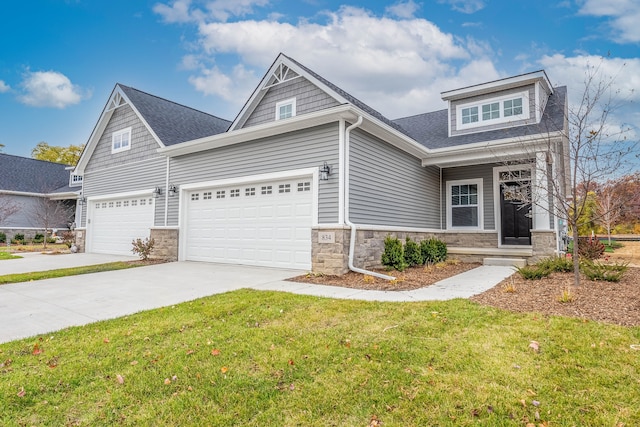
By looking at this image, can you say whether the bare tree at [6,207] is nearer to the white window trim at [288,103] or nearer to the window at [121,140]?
the window at [121,140]

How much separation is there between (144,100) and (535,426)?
15.1 metres

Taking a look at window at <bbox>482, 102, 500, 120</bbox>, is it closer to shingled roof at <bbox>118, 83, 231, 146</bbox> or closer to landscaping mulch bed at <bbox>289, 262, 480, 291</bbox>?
landscaping mulch bed at <bbox>289, 262, 480, 291</bbox>

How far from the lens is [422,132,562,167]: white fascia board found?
8.70m

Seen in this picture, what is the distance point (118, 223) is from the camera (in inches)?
528

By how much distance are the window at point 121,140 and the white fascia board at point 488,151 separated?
34.7ft

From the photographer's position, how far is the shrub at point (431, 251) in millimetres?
9445

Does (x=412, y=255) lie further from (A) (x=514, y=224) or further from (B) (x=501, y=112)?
(B) (x=501, y=112)

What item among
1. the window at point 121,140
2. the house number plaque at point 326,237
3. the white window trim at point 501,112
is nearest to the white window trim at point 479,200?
the white window trim at point 501,112

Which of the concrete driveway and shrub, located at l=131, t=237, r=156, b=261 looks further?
shrub, located at l=131, t=237, r=156, b=261

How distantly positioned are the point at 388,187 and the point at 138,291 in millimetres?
6065

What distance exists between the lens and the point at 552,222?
9.17 meters

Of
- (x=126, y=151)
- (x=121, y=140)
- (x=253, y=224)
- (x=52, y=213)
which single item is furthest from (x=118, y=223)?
(x=52, y=213)

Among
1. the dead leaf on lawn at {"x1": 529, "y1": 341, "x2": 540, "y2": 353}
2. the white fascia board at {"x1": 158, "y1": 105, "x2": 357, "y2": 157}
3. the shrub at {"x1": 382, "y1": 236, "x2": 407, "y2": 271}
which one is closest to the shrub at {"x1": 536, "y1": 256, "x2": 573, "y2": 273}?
the shrub at {"x1": 382, "y1": 236, "x2": 407, "y2": 271}

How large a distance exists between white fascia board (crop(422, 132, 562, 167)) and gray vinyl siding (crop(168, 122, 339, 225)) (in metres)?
4.01
